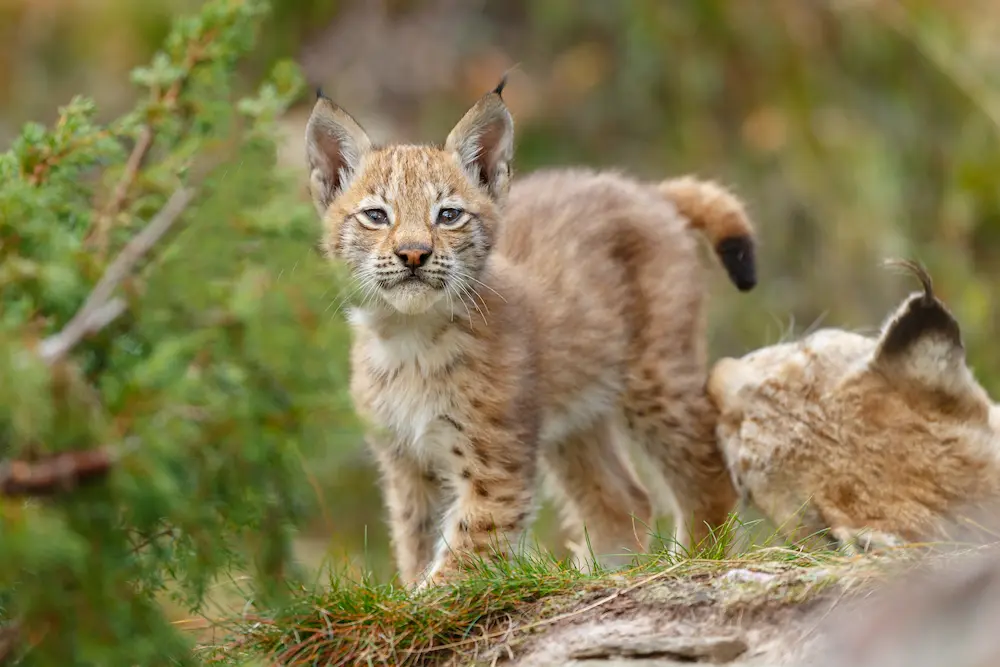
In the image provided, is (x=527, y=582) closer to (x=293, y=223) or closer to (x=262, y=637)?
(x=262, y=637)

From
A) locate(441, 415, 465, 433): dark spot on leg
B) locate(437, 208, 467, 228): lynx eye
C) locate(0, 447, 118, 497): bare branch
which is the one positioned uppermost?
locate(437, 208, 467, 228): lynx eye

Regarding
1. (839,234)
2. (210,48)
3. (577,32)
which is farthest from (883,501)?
(577,32)

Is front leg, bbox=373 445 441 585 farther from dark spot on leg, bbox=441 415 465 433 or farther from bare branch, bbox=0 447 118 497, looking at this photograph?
bare branch, bbox=0 447 118 497

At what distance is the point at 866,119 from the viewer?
388 inches

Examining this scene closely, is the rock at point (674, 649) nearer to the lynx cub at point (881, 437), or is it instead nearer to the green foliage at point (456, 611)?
the green foliage at point (456, 611)

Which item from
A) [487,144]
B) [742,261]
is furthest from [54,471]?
[742,261]

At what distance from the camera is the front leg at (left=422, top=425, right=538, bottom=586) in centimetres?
521

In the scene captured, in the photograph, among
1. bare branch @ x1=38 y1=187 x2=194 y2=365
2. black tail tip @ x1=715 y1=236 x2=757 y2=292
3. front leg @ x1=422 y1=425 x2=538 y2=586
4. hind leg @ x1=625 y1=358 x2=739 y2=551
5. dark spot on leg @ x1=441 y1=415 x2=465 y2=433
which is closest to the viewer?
bare branch @ x1=38 y1=187 x2=194 y2=365

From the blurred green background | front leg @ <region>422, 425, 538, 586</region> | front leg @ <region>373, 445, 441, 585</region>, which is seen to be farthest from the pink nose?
the blurred green background

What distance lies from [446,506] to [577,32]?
6.94 metres

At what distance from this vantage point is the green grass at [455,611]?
407 centimetres

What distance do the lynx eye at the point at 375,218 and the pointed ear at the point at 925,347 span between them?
200 cm

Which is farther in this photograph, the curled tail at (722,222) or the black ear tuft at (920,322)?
the curled tail at (722,222)

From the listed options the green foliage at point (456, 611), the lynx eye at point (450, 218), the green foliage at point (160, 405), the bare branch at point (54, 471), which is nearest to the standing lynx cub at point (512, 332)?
the lynx eye at point (450, 218)
